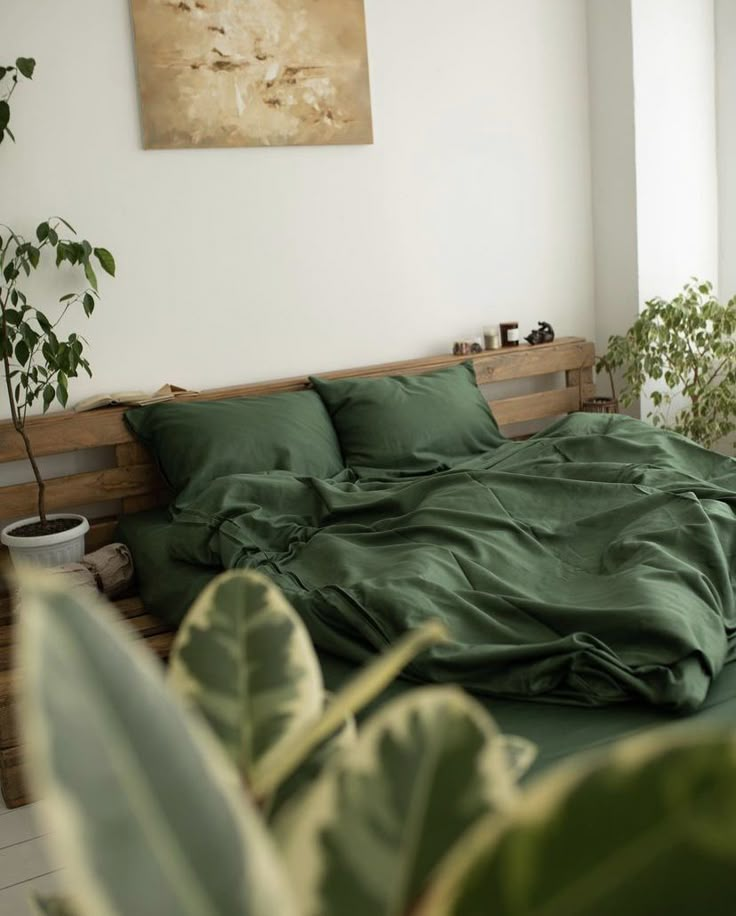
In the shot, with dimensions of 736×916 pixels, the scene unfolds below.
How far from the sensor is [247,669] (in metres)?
0.43

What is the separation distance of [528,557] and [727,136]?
9.42 feet

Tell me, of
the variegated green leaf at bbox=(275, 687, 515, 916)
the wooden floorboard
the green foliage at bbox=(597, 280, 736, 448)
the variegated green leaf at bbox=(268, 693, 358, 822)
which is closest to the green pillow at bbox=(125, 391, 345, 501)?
the wooden floorboard

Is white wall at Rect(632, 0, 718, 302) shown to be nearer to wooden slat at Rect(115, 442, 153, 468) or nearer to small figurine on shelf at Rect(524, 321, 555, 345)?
small figurine on shelf at Rect(524, 321, 555, 345)

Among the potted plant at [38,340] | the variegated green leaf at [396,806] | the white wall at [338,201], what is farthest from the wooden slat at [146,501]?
the variegated green leaf at [396,806]

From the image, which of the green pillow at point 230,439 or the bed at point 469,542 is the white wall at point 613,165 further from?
the green pillow at point 230,439

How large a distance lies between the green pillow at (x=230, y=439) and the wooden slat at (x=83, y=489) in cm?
15

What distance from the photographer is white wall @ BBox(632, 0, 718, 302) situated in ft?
13.5

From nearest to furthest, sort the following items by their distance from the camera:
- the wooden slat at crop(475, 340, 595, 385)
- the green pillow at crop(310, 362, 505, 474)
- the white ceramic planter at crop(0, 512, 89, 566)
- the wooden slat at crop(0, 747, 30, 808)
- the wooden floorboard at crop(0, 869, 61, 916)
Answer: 1. the wooden floorboard at crop(0, 869, 61, 916)
2. the wooden slat at crop(0, 747, 30, 808)
3. the white ceramic planter at crop(0, 512, 89, 566)
4. the green pillow at crop(310, 362, 505, 474)
5. the wooden slat at crop(475, 340, 595, 385)

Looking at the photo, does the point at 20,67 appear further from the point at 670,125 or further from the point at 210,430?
the point at 670,125

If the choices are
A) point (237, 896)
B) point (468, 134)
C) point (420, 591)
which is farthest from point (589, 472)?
point (237, 896)

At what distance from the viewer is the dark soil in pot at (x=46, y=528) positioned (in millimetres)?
2891

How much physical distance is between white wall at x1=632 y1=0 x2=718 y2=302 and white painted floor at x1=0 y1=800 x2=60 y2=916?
319 centimetres

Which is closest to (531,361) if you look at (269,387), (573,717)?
(269,387)

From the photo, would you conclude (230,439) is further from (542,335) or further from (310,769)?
(310,769)
